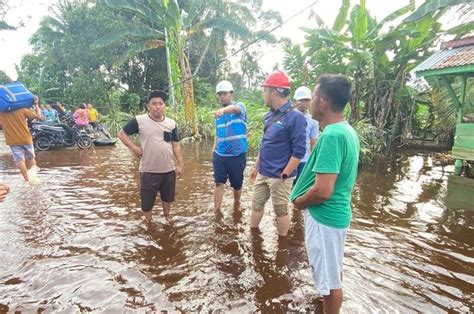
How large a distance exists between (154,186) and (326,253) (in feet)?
8.91

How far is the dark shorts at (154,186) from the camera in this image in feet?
14.3

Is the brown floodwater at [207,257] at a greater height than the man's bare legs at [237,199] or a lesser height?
lesser

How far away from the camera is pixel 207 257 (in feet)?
12.4

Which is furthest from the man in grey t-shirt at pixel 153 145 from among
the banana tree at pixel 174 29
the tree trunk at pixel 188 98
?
the tree trunk at pixel 188 98

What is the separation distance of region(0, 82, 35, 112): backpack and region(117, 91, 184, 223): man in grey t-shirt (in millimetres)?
2417

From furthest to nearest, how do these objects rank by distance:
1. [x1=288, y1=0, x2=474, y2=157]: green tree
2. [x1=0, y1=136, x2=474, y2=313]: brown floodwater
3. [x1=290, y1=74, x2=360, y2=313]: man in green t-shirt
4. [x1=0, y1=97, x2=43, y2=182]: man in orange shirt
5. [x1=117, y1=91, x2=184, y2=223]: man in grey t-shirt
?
[x1=288, y1=0, x2=474, y2=157]: green tree, [x1=0, y1=97, x2=43, y2=182]: man in orange shirt, [x1=117, y1=91, x2=184, y2=223]: man in grey t-shirt, [x1=0, y1=136, x2=474, y2=313]: brown floodwater, [x1=290, y1=74, x2=360, y2=313]: man in green t-shirt

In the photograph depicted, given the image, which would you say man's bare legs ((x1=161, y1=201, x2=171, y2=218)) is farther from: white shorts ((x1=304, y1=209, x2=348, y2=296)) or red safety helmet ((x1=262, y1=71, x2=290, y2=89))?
white shorts ((x1=304, y1=209, x2=348, y2=296))

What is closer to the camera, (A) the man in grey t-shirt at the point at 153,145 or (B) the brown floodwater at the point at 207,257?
(B) the brown floodwater at the point at 207,257

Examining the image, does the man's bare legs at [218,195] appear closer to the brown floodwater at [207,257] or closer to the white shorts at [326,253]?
the brown floodwater at [207,257]

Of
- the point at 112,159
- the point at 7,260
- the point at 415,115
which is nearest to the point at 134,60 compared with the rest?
the point at 112,159

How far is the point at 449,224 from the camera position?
4.94 meters

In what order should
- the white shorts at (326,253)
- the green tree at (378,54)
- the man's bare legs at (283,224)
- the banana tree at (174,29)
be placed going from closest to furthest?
the white shorts at (326,253) < the man's bare legs at (283,224) < the green tree at (378,54) < the banana tree at (174,29)

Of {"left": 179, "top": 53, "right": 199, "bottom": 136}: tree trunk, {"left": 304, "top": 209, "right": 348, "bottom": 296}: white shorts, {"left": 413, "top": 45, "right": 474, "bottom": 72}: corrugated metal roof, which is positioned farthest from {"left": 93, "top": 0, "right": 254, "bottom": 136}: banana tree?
{"left": 304, "top": 209, "right": 348, "bottom": 296}: white shorts

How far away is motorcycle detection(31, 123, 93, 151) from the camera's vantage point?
484 inches
